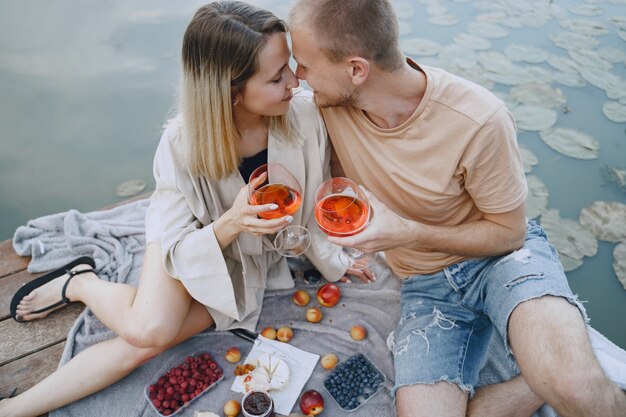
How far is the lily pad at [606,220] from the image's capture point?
118 inches

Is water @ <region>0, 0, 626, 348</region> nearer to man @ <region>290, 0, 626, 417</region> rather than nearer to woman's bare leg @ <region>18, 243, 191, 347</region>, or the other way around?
man @ <region>290, 0, 626, 417</region>

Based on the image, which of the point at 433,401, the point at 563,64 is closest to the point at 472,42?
the point at 563,64

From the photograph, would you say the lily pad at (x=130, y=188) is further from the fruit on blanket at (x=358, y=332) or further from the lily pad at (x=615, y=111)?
the lily pad at (x=615, y=111)

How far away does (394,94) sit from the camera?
69.7 inches

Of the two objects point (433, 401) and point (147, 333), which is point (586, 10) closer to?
point (433, 401)

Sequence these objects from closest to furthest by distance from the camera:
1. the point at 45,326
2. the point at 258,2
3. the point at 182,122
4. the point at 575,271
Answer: the point at 182,122 → the point at 45,326 → the point at 575,271 → the point at 258,2

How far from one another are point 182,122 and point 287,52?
0.54 metres

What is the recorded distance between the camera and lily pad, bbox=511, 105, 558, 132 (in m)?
3.70

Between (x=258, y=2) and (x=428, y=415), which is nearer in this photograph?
(x=428, y=415)

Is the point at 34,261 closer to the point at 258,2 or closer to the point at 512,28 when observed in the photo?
the point at 258,2

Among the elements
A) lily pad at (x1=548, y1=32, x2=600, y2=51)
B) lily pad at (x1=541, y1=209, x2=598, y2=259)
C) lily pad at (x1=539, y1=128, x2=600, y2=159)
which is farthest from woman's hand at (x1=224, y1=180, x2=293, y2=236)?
lily pad at (x1=548, y1=32, x2=600, y2=51)

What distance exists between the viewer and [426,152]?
5.76 feet

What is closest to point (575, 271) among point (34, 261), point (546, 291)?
point (546, 291)

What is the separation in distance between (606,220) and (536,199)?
47 centimetres
